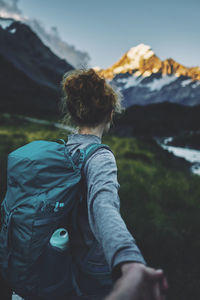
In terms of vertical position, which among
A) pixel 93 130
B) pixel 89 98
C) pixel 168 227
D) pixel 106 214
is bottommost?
pixel 168 227

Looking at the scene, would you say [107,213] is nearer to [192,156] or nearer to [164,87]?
[192,156]

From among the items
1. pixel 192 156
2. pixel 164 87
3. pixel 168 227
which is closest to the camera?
pixel 168 227

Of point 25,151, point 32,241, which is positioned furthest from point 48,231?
point 25,151

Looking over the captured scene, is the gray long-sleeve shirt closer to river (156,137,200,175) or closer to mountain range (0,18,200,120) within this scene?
mountain range (0,18,200,120)

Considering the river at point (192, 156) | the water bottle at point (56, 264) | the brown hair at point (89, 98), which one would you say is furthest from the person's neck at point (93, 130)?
the river at point (192, 156)

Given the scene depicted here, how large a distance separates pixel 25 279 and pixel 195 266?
2.74m

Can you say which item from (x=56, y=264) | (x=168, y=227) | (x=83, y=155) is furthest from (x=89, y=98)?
(x=168, y=227)

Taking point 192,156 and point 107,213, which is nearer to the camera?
point 107,213

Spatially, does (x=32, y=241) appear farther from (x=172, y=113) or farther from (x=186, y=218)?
(x=172, y=113)

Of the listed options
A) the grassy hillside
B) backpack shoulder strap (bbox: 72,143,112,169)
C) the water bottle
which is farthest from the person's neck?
the grassy hillside

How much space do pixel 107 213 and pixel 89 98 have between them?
2.60 ft

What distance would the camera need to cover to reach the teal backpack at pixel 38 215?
2.93ft

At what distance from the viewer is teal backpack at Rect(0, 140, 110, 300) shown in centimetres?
89

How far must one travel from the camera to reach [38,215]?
2.89ft
